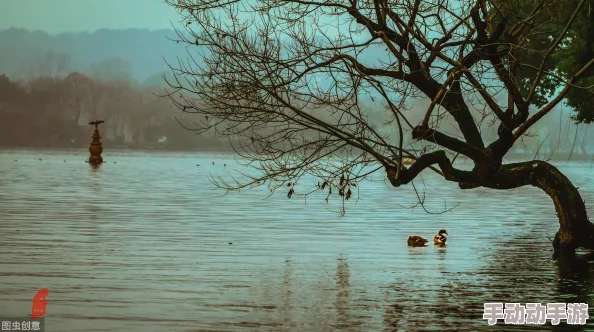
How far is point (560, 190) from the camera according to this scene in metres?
22.4

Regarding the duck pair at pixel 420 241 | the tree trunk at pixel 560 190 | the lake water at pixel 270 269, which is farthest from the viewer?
the duck pair at pixel 420 241

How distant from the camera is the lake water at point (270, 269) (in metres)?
14.1

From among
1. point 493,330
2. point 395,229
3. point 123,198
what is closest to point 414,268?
point 493,330

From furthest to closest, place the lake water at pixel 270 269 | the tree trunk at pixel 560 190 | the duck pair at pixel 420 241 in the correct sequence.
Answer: the duck pair at pixel 420 241 < the tree trunk at pixel 560 190 < the lake water at pixel 270 269

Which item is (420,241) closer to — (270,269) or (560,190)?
(560,190)

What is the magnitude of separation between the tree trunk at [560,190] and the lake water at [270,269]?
2.01 feet

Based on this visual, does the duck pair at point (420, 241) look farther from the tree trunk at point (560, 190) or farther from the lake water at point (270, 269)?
the tree trunk at point (560, 190)

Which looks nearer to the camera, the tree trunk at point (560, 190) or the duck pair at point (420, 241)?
the tree trunk at point (560, 190)

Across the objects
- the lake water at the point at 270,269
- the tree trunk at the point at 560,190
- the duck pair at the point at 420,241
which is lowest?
the lake water at the point at 270,269

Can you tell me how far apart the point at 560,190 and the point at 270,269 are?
622 cm

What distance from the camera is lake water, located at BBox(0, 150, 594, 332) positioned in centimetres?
1409

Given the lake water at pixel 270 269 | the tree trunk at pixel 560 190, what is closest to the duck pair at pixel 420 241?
the lake water at pixel 270 269

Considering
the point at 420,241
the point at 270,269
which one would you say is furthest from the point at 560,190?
the point at 270,269

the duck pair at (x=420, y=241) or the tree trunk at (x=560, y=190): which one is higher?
the tree trunk at (x=560, y=190)
